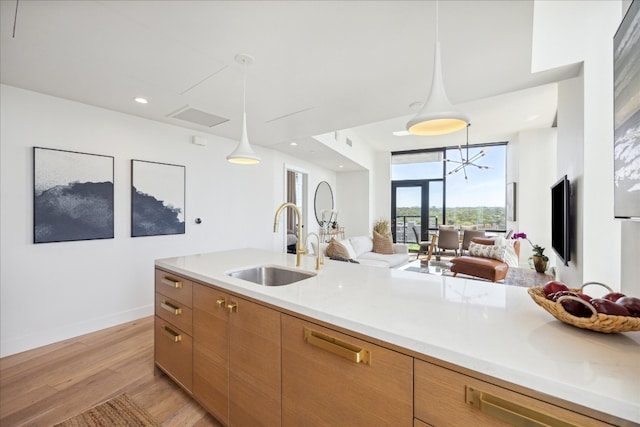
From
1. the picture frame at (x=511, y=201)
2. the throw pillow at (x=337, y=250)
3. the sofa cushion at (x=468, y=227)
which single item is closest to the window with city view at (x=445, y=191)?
the sofa cushion at (x=468, y=227)

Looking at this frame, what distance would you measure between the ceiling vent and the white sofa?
2442mm

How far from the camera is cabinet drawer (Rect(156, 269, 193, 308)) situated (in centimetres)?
167

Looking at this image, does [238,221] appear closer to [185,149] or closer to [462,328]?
[185,149]

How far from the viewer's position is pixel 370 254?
5.14 m

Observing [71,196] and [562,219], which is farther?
[71,196]

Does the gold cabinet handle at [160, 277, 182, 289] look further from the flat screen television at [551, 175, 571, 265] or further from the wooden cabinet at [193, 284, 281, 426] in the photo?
the flat screen television at [551, 175, 571, 265]

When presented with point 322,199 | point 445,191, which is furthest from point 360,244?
point 445,191

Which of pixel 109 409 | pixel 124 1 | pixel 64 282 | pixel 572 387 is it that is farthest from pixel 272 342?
pixel 64 282

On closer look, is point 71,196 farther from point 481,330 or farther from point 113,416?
point 481,330

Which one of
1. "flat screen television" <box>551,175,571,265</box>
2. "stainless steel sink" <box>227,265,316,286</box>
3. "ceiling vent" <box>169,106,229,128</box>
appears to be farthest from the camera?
"ceiling vent" <box>169,106,229,128</box>

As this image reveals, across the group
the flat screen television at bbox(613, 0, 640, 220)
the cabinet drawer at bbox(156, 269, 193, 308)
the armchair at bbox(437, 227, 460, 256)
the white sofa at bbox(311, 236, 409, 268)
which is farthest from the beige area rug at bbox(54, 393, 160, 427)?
the armchair at bbox(437, 227, 460, 256)

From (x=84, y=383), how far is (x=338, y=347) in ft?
7.28

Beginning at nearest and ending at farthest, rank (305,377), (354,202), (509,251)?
(305,377) < (509,251) < (354,202)

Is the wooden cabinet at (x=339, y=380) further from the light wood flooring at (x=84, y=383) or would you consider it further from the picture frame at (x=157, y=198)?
the picture frame at (x=157, y=198)
